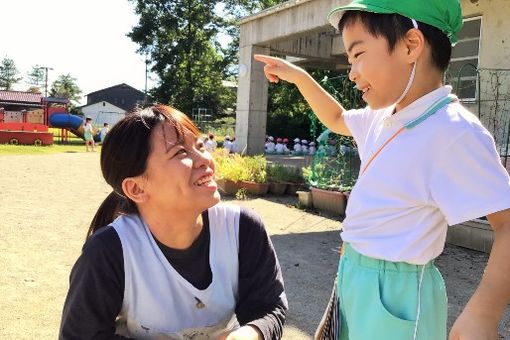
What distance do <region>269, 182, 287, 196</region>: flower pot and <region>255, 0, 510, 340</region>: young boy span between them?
778cm

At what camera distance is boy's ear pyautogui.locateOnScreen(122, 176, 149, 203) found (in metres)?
1.69

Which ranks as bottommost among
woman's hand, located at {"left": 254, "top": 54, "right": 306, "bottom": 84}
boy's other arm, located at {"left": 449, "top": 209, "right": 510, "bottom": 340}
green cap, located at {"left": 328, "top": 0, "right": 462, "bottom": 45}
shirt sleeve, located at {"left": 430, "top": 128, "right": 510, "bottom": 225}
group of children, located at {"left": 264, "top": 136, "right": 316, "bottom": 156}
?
group of children, located at {"left": 264, "top": 136, "right": 316, "bottom": 156}

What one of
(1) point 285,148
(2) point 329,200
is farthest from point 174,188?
(1) point 285,148

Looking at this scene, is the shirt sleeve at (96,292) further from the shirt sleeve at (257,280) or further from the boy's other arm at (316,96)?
the boy's other arm at (316,96)

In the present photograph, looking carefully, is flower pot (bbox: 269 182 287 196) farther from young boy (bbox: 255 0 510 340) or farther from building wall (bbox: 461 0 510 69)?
young boy (bbox: 255 0 510 340)

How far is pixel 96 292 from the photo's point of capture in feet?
4.98

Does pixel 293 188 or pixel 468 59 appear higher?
pixel 468 59

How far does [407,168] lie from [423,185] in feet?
0.22

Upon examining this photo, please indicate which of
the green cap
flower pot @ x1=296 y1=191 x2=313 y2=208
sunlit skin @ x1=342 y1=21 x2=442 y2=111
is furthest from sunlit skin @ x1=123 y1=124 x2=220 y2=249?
flower pot @ x1=296 y1=191 x2=313 y2=208

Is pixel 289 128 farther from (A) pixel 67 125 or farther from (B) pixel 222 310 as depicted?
(B) pixel 222 310

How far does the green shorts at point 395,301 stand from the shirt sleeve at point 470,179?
24cm

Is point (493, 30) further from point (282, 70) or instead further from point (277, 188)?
point (282, 70)

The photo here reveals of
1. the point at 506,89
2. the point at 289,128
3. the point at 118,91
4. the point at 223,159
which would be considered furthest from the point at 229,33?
the point at 118,91

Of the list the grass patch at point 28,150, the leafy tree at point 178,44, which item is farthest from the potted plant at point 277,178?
the leafy tree at point 178,44
